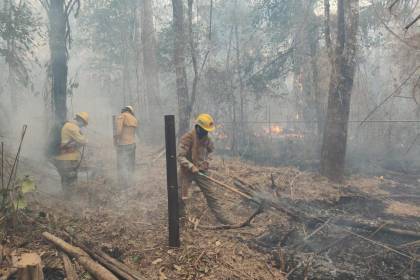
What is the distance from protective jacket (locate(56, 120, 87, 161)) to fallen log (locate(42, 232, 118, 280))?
10.5 feet

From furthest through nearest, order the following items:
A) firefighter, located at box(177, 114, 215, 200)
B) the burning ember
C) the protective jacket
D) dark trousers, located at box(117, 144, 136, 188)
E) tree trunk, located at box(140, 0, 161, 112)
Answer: tree trunk, located at box(140, 0, 161, 112)
the burning ember
dark trousers, located at box(117, 144, 136, 188)
the protective jacket
firefighter, located at box(177, 114, 215, 200)

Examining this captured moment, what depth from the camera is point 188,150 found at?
606cm

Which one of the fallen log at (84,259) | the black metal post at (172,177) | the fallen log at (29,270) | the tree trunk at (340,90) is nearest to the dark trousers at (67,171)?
the fallen log at (84,259)

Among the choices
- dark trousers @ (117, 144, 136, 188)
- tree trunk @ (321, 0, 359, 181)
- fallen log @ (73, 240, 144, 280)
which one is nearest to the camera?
fallen log @ (73, 240, 144, 280)

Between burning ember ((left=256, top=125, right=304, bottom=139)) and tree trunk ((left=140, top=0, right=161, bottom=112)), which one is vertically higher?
tree trunk ((left=140, top=0, right=161, bottom=112))

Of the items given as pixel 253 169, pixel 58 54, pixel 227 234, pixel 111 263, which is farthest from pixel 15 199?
pixel 253 169

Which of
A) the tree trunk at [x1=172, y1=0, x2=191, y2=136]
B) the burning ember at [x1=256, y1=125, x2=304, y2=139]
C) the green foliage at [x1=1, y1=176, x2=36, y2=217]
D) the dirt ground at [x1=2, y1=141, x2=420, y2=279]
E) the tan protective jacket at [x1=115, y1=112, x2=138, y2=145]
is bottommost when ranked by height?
the dirt ground at [x1=2, y1=141, x2=420, y2=279]

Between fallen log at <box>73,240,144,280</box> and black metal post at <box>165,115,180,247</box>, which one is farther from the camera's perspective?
black metal post at <box>165,115,180,247</box>

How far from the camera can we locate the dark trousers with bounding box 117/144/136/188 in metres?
8.65

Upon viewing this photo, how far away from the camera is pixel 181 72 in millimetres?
11672

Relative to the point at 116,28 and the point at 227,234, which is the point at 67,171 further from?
the point at 116,28

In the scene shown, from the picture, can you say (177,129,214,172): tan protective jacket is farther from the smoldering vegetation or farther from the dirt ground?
the dirt ground

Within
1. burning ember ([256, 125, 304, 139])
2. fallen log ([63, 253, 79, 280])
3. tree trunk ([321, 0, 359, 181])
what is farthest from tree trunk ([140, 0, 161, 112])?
fallen log ([63, 253, 79, 280])

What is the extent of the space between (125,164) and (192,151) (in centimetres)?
332
